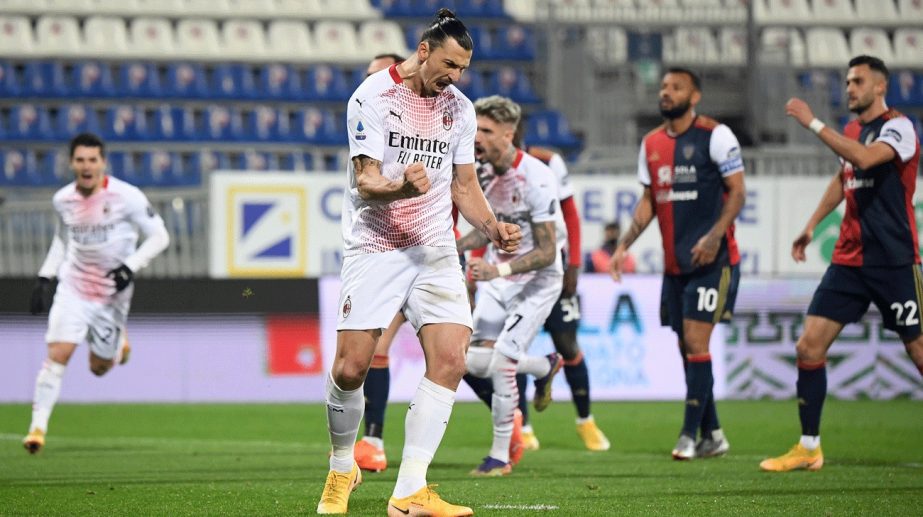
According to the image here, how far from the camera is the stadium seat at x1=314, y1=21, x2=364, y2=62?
23906 mm

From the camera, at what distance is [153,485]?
7.32 m

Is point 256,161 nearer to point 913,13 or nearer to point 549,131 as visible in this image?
point 549,131

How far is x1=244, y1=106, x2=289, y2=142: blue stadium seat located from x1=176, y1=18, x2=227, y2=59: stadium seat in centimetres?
161

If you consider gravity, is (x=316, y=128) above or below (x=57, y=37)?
below

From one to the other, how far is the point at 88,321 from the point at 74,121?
480 inches

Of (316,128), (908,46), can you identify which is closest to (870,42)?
(908,46)

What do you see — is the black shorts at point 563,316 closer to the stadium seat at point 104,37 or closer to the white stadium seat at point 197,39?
the white stadium seat at point 197,39

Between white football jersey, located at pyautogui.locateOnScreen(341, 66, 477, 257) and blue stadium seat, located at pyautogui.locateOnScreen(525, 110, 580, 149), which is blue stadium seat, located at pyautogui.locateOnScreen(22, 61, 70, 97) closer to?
blue stadium seat, located at pyautogui.locateOnScreen(525, 110, 580, 149)

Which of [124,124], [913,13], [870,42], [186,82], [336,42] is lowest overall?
[124,124]

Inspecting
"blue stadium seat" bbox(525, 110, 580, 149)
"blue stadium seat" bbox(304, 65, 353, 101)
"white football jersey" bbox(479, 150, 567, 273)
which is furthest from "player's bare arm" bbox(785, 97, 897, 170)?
"blue stadium seat" bbox(304, 65, 353, 101)

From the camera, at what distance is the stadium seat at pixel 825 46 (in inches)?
982

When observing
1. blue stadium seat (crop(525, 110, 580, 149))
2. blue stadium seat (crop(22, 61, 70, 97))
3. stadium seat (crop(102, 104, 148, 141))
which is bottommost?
blue stadium seat (crop(525, 110, 580, 149))

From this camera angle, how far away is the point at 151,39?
2348cm

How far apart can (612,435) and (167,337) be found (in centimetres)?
601
